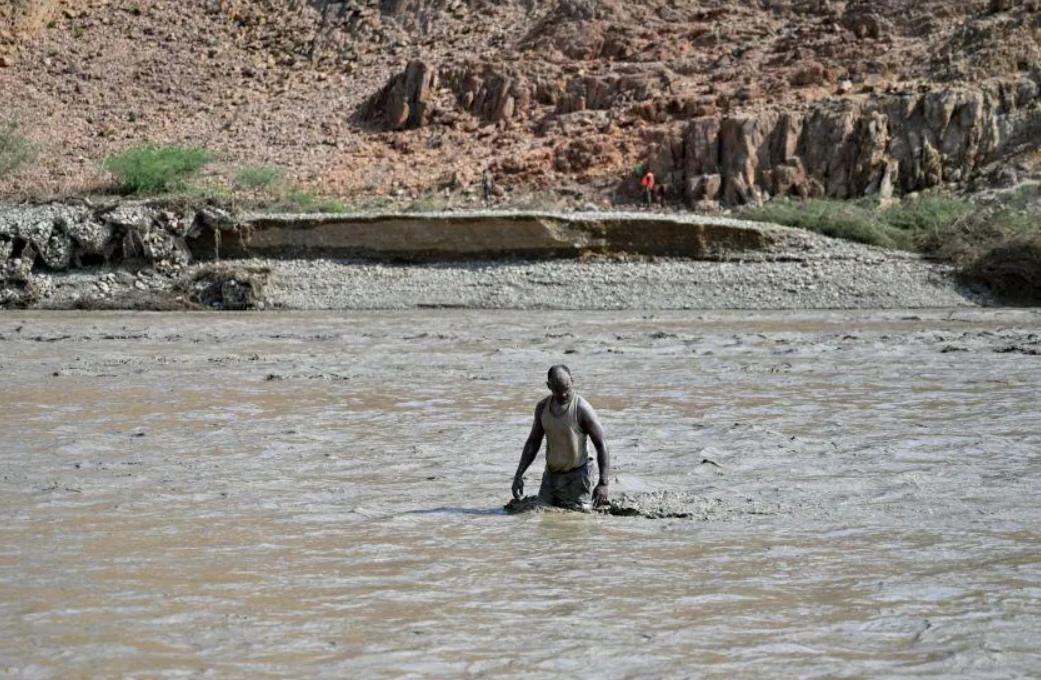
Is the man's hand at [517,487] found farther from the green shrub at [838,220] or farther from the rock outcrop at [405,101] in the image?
the rock outcrop at [405,101]

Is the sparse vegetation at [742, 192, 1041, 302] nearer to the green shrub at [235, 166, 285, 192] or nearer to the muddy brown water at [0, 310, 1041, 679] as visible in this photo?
the muddy brown water at [0, 310, 1041, 679]

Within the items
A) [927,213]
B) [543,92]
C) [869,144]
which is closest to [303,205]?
[543,92]

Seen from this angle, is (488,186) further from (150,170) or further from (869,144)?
(869,144)

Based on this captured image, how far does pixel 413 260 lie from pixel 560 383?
63.2 feet

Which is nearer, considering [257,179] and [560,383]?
[560,383]

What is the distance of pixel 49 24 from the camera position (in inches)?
1828

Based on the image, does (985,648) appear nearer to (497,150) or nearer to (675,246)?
(675,246)

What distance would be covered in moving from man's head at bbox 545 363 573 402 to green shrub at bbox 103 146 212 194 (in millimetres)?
24229

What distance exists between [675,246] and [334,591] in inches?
790

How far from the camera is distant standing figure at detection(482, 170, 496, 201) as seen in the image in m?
34.4

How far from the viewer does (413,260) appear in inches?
1049

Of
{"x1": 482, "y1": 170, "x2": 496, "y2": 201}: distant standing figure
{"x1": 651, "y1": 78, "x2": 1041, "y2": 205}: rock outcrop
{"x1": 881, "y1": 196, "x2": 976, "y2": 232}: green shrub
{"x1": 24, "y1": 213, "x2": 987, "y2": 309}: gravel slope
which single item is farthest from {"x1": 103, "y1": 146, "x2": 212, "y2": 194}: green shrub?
{"x1": 881, "y1": 196, "x2": 976, "y2": 232}: green shrub

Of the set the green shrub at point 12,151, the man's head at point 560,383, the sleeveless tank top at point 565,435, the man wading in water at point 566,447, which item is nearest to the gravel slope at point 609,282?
the green shrub at point 12,151

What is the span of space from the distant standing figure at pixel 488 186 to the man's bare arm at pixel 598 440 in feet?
87.0
